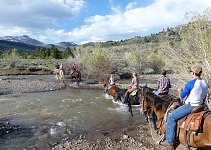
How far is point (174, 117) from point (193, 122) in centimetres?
70

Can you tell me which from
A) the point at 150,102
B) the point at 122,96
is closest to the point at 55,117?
the point at 122,96

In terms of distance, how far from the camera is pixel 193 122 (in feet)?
18.2

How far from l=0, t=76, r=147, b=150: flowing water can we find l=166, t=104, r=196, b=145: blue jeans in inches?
196

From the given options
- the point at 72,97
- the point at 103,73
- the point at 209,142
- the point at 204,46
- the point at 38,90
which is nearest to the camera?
the point at 209,142

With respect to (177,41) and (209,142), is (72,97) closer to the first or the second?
(177,41)

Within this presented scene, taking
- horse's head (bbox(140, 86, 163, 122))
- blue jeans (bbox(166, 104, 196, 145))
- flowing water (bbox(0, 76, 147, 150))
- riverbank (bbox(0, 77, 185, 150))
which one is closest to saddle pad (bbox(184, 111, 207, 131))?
blue jeans (bbox(166, 104, 196, 145))

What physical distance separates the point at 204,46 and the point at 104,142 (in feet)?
20.1

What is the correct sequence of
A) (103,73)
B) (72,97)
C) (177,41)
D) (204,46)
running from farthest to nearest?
(103,73) < (72,97) < (177,41) < (204,46)

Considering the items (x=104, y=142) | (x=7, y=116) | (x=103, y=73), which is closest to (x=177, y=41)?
(x=104, y=142)

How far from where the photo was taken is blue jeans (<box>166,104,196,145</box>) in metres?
6.01

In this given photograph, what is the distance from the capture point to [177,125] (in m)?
6.21

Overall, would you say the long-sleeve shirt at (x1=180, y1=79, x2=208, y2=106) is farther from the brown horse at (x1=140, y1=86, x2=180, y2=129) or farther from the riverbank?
the riverbank

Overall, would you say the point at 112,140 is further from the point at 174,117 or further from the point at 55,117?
the point at 55,117

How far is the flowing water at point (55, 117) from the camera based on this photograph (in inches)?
395
